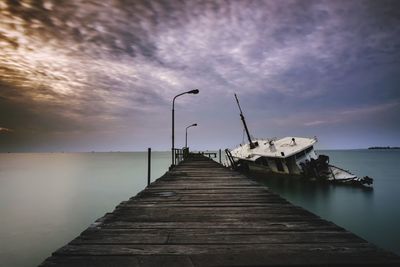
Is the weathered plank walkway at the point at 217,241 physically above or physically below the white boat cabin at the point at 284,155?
below

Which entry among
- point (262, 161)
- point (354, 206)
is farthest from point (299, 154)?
point (354, 206)

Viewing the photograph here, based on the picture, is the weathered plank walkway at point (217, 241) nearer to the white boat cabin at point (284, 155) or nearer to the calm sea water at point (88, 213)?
the calm sea water at point (88, 213)

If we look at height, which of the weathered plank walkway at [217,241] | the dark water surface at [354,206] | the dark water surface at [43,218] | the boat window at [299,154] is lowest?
the dark water surface at [43,218]

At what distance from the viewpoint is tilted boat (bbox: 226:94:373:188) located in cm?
3112

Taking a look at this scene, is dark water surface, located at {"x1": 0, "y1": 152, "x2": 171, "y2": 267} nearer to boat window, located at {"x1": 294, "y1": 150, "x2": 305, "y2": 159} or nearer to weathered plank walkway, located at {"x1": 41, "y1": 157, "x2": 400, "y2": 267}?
weathered plank walkway, located at {"x1": 41, "y1": 157, "x2": 400, "y2": 267}

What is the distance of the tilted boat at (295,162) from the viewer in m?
31.1

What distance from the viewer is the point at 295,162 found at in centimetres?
3366

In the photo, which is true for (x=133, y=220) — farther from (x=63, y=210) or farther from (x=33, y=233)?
(x=63, y=210)

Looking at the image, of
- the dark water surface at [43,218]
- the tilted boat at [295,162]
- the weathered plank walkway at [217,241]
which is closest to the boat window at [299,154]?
the tilted boat at [295,162]

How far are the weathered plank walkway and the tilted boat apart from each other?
29487mm

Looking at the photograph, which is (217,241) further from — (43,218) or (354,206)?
(43,218)

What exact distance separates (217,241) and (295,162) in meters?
32.8

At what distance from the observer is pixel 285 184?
107 ft

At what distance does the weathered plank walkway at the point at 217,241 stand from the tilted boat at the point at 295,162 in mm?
29487
